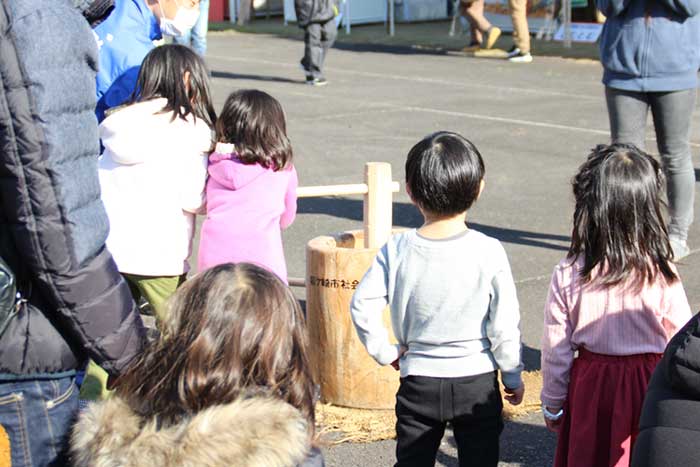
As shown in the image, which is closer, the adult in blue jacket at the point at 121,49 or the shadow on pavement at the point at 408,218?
the adult in blue jacket at the point at 121,49

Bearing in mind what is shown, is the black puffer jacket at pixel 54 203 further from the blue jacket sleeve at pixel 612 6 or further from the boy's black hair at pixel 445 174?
the blue jacket sleeve at pixel 612 6

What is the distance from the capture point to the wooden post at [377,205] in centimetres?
456

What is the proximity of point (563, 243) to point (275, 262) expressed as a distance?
331 centimetres

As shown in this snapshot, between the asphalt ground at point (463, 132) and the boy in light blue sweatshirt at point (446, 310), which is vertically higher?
the boy in light blue sweatshirt at point (446, 310)

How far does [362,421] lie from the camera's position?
14.7ft

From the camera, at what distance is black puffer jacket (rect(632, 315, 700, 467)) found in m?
2.21

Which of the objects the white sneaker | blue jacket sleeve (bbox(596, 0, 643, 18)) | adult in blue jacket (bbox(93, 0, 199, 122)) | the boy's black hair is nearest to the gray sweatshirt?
the boy's black hair

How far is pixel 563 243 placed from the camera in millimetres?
7176

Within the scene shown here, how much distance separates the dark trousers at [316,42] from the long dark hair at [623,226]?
11.5 m

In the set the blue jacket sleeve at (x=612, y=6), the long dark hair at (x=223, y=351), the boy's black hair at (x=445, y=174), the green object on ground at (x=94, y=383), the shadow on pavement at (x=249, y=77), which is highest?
the blue jacket sleeve at (x=612, y=6)

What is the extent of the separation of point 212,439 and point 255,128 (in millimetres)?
2115

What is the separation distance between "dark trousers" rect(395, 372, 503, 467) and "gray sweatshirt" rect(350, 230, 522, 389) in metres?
0.04

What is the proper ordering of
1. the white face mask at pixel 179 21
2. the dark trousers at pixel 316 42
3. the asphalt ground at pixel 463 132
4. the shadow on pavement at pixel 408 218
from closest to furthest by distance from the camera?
Answer: the white face mask at pixel 179 21 < the asphalt ground at pixel 463 132 < the shadow on pavement at pixel 408 218 < the dark trousers at pixel 316 42

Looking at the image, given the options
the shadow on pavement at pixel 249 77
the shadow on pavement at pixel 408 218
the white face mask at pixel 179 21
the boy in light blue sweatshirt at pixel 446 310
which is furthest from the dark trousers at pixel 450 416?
the shadow on pavement at pixel 249 77
